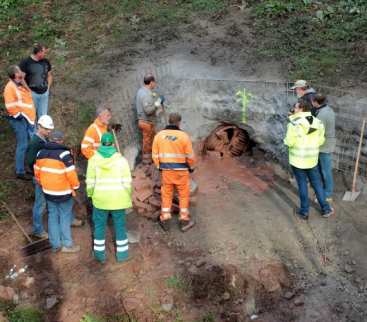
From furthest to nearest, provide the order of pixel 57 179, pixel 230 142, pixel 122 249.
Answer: pixel 230 142 → pixel 122 249 → pixel 57 179

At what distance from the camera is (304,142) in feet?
25.7

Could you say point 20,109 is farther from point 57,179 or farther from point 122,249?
point 122,249

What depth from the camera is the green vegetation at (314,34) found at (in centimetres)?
1048

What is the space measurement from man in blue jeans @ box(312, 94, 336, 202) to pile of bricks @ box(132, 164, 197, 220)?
7.46ft

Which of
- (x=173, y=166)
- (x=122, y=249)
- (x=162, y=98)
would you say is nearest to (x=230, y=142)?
(x=162, y=98)

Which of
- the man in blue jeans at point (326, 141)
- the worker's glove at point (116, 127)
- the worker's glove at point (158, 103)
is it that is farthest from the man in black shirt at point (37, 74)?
the man in blue jeans at point (326, 141)

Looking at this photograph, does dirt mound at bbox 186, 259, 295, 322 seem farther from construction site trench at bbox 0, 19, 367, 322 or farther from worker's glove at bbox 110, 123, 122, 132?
worker's glove at bbox 110, 123, 122, 132

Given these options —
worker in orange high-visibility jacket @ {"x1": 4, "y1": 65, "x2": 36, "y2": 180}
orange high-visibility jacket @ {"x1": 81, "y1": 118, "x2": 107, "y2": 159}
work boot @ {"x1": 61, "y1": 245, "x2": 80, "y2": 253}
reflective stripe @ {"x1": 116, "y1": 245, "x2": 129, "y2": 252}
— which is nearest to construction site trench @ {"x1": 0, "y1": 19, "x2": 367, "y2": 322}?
work boot @ {"x1": 61, "y1": 245, "x2": 80, "y2": 253}

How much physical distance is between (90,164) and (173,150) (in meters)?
1.33

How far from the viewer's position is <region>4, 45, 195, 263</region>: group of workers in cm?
723

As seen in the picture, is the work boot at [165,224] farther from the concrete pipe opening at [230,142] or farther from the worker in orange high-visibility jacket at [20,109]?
the worker in orange high-visibility jacket at [20,109]

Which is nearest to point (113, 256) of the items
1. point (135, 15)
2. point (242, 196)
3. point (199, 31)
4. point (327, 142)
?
point (242, 196)

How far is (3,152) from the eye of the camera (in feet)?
33.0

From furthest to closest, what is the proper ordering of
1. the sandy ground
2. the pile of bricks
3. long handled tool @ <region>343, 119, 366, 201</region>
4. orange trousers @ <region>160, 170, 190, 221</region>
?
the pile of bricks, long handled tool @ <region>343, 119, 366, 201</region>, orange trousers @ <region>160, 170, 190, 221</region>, the sandy ground
